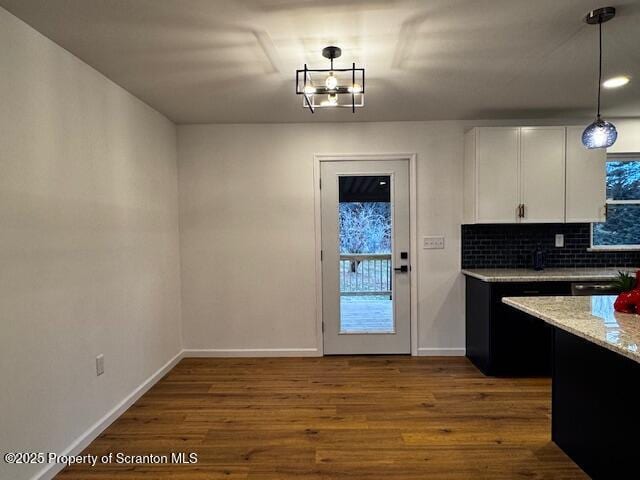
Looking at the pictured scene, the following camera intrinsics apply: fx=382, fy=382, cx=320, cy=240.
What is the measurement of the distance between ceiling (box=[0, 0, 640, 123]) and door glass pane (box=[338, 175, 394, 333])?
0.91 meters

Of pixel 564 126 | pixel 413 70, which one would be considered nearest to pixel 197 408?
pixel 413 70

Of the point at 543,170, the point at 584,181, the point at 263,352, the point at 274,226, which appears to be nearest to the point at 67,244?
the point at 274,226

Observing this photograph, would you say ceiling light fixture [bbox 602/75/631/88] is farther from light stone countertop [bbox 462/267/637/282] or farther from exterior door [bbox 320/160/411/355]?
exterior door [bbox 320/160/411/355]

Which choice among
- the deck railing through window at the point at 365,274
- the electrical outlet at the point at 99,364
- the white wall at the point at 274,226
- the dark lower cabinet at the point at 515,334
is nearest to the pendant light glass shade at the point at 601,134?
the dark lower cabinet at the point at 515,334

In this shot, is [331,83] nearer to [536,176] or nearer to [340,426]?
[340,426]

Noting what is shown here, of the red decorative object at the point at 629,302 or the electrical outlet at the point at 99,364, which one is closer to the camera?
the red decorative object at the point at 629,302

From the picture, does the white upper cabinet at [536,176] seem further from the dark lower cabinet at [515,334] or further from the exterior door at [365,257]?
the exterior door at [365,257]

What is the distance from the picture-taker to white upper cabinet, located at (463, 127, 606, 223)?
351 centimetres

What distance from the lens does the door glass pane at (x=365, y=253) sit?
3928 millimetres

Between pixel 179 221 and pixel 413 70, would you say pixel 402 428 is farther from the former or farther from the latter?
pixel 179 221

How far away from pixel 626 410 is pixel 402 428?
4.13 ft

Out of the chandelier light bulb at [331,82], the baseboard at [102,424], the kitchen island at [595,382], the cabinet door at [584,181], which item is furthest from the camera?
the cabinet door at [584,181]

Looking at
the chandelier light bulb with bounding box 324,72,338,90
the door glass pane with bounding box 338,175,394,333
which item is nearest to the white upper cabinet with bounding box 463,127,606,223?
the door glass pane with bounding box 338,175,394,333

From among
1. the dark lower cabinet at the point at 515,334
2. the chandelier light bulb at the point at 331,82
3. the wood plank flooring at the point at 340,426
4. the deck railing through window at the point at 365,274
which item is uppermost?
the chandelier light bulb at the point at 331,82
